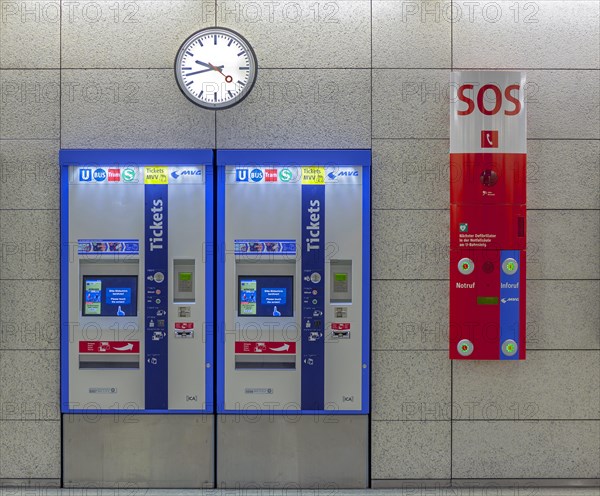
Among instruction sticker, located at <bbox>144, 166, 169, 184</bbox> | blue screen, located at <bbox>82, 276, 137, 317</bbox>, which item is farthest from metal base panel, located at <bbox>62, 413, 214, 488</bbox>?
instruction sticker, located at <bbox>144, 166, 169, 184</bbox>

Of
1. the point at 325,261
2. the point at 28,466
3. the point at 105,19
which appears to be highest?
the point at 105,19

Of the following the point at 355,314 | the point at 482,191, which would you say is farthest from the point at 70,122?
the point at 482,191

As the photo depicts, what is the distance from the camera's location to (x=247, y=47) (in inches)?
Answer: 169

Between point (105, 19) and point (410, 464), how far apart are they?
3704mm

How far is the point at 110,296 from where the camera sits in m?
4.27

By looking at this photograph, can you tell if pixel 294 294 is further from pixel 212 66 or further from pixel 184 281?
pixel 212 66

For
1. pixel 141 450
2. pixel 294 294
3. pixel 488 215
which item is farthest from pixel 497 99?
pixel 141 450

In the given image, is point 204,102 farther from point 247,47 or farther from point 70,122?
point 70,122

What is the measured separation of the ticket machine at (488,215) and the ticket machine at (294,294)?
611 mm

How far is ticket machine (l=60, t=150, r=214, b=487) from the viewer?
13.9 ft

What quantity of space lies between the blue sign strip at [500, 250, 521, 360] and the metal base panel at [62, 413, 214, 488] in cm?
207

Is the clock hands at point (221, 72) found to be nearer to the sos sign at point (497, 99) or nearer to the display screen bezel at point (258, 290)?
the display screen bezel at point (258, 290)

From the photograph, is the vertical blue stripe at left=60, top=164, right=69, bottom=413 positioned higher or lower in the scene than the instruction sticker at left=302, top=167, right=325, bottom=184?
lower

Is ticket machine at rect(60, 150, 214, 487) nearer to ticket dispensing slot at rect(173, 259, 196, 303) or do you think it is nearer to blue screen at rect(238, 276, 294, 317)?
ticket dispensing slot at rect(173, 259, 196, 303)
